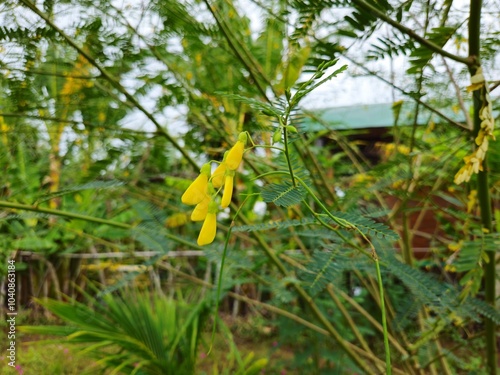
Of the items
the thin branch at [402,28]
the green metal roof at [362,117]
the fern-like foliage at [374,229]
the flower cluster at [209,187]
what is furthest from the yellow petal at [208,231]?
the green metal roof at [362,117]

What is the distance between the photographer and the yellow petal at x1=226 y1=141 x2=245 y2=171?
0.89ft

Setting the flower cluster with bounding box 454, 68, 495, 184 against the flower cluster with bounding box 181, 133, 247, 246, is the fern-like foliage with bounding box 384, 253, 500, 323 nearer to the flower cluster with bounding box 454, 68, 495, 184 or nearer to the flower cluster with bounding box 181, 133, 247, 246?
the flower cluster with bounding box 454, 68, 495, 184

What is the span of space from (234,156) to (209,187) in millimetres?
28

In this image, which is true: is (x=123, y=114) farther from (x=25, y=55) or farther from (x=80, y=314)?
(x=80, y=314)

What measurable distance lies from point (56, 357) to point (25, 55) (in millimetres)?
1913

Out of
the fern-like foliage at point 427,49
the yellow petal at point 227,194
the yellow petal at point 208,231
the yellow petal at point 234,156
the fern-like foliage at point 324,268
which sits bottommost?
the fern-like foliage at point 324,268

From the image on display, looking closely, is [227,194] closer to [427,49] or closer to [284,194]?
[284,194]

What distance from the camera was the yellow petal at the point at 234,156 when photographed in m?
0.27

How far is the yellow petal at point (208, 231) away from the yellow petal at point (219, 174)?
21 mm

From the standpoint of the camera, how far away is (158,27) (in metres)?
0.81

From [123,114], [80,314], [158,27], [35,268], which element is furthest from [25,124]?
[35,268]

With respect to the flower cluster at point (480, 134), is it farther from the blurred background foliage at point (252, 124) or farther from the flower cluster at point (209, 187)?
the flower cluster at point (209, 187)

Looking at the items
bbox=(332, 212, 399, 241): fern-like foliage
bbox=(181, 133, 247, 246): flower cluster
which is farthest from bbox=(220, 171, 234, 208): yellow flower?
bbox=(332, 212, 399, 241): fern-like foliage

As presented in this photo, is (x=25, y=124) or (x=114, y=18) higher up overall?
(x=114, y=18)
